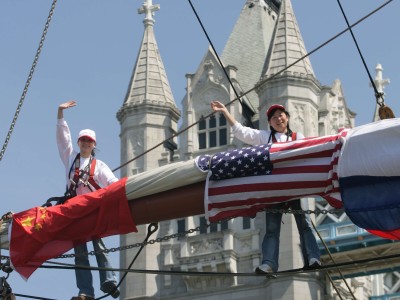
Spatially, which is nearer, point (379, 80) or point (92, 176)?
point (92, 176)

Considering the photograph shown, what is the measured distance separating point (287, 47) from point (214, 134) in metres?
4.36

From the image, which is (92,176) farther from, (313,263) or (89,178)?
(313,263)

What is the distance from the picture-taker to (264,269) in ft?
54.9

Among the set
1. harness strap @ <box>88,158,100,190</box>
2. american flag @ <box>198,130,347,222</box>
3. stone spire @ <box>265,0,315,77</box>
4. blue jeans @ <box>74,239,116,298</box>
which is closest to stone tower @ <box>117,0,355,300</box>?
stone spire @ <box>265,0,315,77</box>

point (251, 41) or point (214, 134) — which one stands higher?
point (251, 41)

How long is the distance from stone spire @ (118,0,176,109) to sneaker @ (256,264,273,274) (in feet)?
139

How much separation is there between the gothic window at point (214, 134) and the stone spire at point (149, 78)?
1638 mm

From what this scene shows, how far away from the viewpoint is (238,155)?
673 inches

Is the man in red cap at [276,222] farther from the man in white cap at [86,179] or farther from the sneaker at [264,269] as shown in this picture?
the man in white cap at [86,179]

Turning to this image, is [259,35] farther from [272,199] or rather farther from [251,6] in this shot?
[272,199]

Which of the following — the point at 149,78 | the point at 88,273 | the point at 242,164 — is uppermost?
the point at 149,78

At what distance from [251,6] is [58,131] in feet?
165

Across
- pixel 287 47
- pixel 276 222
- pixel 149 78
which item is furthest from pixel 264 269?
pixel 149 78

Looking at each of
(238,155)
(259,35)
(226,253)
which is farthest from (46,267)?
(259,35)
